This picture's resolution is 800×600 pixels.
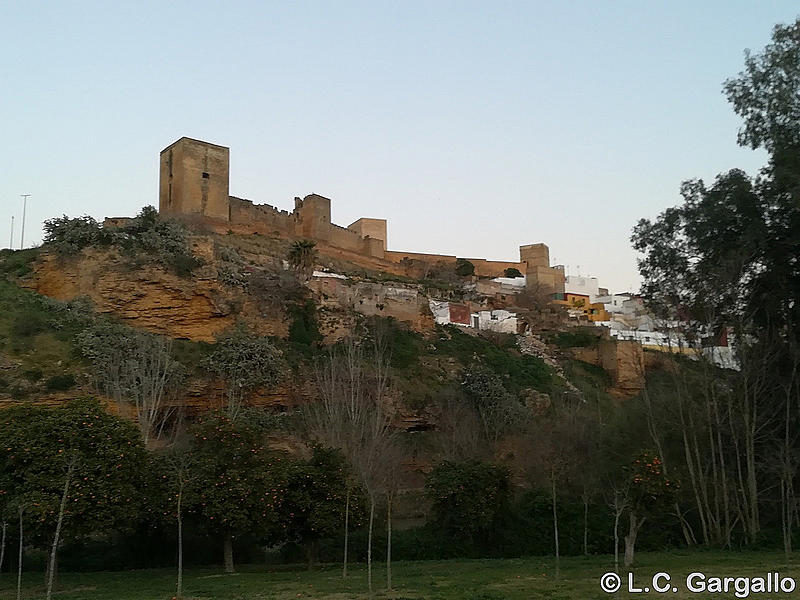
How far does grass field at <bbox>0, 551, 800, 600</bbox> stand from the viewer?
10422 mm

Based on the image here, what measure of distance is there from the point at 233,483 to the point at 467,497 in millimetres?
5151

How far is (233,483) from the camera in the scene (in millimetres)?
14242

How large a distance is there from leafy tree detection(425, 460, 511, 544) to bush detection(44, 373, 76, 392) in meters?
12.6

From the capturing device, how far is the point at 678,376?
60.1 ft

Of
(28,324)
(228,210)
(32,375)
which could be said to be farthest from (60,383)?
(228,210)

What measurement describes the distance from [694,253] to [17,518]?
15.0m

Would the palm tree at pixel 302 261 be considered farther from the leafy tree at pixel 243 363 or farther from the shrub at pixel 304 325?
the leafy tree at pixel 243 363

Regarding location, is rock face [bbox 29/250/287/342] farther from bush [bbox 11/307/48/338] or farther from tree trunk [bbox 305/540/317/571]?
tree trunk [bbox 305/540/317/571]

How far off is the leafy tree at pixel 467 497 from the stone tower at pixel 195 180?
3180cm

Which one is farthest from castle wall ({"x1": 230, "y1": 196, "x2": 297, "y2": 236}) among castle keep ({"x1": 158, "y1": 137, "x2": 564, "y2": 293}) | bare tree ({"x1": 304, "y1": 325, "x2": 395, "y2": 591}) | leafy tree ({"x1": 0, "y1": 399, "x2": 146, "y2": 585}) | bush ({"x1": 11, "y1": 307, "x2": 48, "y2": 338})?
leafy tree ({"x1": 0, "y1": 399, "x2": 146, "y2": 585})

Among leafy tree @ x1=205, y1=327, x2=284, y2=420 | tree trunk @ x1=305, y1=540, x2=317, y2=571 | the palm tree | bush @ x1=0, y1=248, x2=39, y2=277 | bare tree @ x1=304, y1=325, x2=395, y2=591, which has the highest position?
the palm tree

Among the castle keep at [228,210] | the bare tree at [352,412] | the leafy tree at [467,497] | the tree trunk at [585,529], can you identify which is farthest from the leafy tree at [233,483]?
the castle keep at [228,210]

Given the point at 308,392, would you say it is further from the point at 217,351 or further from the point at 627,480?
the point at 627,480

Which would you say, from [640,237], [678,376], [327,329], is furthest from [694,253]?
[327,329]
